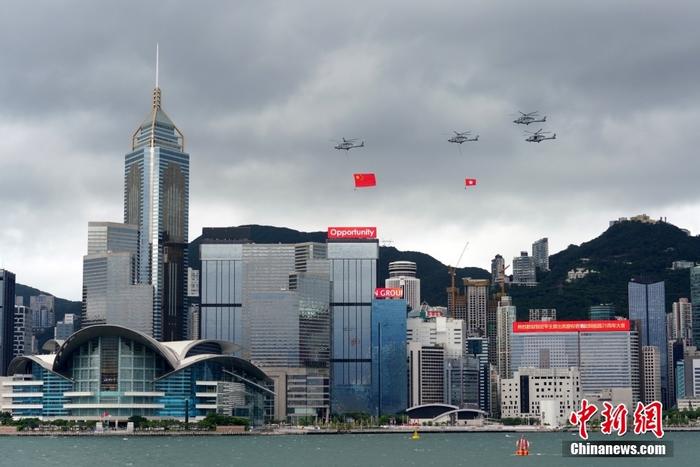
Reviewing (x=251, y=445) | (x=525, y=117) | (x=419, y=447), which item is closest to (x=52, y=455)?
(x=251, y=445)

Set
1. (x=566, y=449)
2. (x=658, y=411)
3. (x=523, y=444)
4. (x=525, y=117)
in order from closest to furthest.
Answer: (x=658, y=411), (x=566, y=449), (x=525, y=117), (x=523, y=444)

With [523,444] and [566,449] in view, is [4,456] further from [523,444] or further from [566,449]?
[566,449]

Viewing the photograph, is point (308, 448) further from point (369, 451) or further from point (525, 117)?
point (525, 117)

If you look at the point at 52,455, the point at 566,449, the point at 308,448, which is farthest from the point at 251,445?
the point at 566,449

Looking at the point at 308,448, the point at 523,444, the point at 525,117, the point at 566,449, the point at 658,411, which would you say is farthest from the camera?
the point at 308,448

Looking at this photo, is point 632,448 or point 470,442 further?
point 470,442

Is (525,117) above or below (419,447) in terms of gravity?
above
